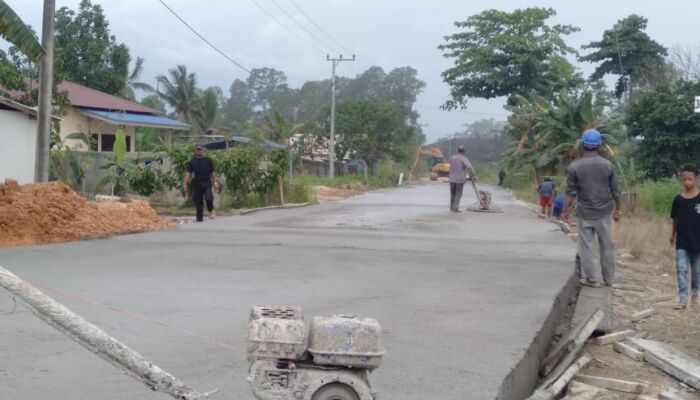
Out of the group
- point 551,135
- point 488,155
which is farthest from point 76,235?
point 488,155

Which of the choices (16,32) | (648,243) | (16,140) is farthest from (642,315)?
(16,140)

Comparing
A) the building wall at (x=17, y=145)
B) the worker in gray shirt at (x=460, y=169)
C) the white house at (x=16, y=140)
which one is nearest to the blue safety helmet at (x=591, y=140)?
the worker in gray shirt at (x=460, y=169)

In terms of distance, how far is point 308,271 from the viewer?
1006cm

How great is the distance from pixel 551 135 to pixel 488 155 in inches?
3134

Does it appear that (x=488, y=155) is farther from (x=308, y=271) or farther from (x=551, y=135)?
(x=308, y=271)

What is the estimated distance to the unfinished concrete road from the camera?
5371 mm

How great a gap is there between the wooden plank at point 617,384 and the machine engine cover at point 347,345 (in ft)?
8.65

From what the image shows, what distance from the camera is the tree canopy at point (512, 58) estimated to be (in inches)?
1843

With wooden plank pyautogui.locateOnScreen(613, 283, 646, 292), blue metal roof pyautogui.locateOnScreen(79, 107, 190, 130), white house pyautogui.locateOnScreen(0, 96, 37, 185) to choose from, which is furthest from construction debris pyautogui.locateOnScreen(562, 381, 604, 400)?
blue metal roof pyautogui.locateOnScreen(79, 107, 190, 130)

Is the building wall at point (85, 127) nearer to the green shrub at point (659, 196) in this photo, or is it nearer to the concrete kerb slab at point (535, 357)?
the green shrub at point (659, 196)

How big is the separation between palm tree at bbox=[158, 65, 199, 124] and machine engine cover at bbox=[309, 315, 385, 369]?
5430 cm

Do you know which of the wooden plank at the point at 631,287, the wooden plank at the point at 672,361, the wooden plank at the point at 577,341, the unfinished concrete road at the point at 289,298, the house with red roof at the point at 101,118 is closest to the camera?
the unfinished concrete road at the point at 289,298

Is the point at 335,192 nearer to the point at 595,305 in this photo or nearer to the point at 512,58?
the point at 512,58

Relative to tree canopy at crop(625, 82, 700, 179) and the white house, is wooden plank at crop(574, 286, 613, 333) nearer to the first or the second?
the white house
